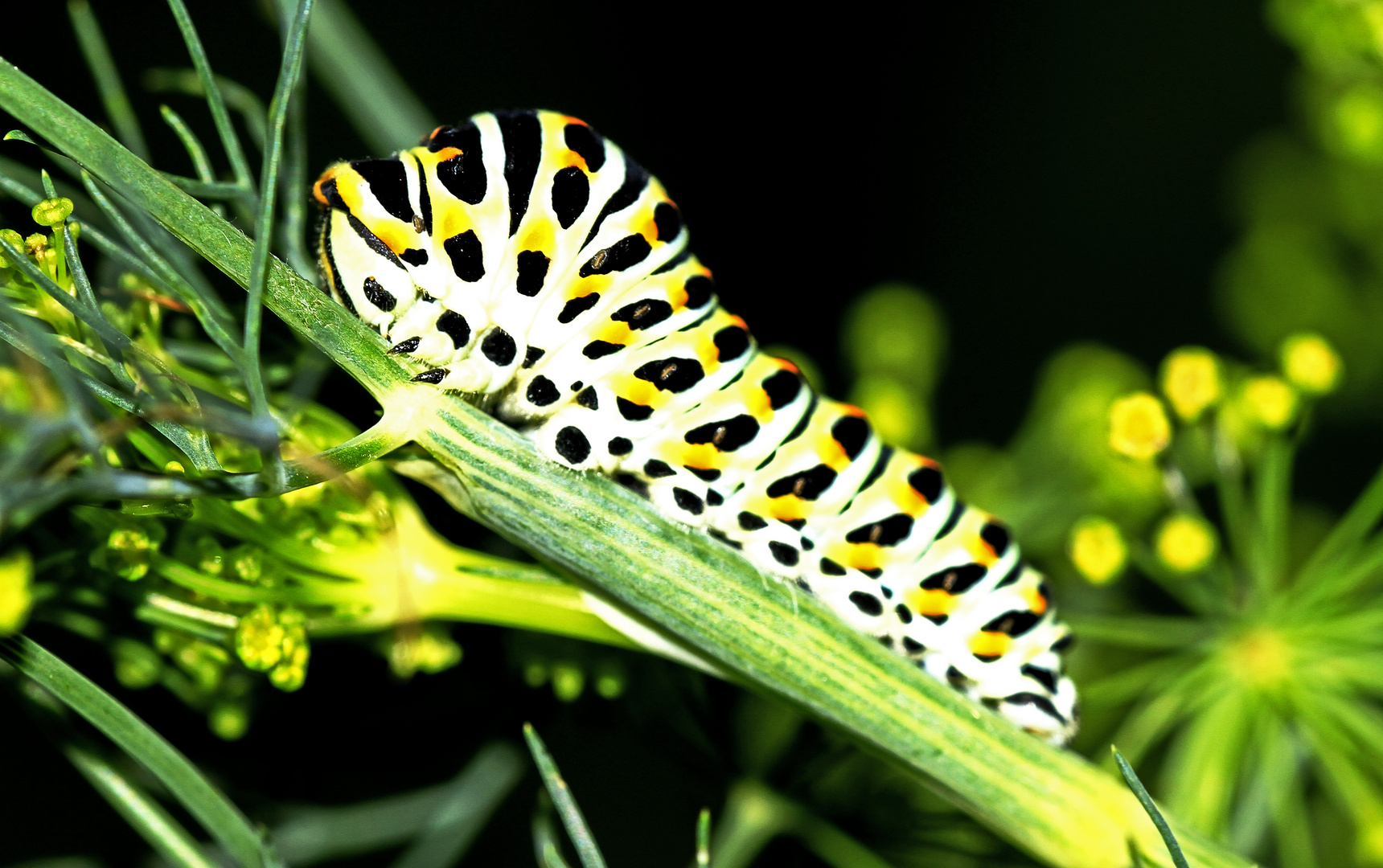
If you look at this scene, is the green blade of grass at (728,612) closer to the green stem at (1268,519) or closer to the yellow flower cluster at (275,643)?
the yellow flower cluster at (275,643)

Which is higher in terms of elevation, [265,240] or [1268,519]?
[1268,519]

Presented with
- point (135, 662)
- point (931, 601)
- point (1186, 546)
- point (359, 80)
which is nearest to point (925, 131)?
point (359, 80)

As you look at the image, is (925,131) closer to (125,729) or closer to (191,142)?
(191,142)

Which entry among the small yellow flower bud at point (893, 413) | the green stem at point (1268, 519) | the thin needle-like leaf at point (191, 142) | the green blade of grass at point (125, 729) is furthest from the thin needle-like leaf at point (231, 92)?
the green stem at point (1268, 519)

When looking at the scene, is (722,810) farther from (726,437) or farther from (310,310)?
(310,310)

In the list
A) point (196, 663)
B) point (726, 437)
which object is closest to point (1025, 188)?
point (726, 437)
